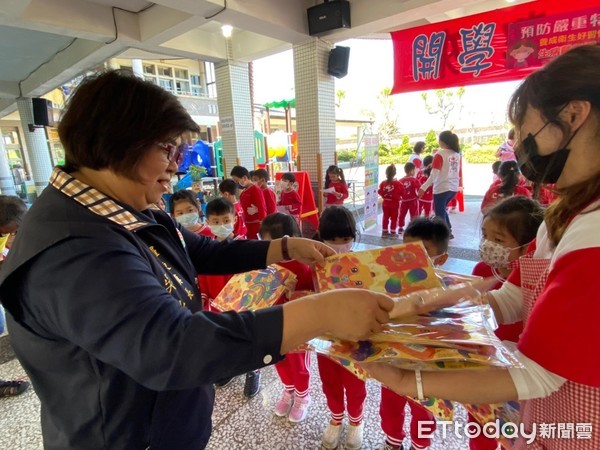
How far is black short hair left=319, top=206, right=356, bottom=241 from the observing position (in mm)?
1910

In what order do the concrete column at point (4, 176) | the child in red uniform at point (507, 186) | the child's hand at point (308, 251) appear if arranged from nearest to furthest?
the child's hand at point (308, 251), the child in red uniform at point (507, 186), the concrete column at point (4, 176)

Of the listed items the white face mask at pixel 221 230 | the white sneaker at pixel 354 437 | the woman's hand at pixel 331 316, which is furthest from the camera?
the white face mask at pixel 221 230

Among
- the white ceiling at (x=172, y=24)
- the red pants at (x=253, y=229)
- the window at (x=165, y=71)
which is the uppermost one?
the window at (x=165, y=71)

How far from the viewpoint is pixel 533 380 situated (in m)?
0.63

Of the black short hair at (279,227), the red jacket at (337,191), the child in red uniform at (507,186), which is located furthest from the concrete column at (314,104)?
the black short hair at (279,227)

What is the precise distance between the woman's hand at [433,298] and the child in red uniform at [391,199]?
4.38 metres

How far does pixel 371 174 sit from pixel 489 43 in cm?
221

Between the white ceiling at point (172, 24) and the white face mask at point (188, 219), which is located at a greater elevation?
the white ceiling at point (172, 24)

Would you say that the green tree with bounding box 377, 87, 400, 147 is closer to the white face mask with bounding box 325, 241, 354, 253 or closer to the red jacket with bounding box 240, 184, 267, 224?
the red jacket with bounding box 240, 184, 267, 224

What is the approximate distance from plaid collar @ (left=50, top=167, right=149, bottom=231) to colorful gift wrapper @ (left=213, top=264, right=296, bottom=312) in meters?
0.53

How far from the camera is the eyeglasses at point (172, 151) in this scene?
0.73 m

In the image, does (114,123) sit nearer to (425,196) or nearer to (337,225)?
(337,225)

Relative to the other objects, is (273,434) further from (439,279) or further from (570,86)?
(570,86)

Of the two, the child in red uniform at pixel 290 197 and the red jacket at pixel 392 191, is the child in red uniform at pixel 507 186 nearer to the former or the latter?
the red jacket at pixel 392 191
